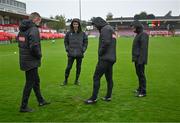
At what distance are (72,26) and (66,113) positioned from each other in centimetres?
404

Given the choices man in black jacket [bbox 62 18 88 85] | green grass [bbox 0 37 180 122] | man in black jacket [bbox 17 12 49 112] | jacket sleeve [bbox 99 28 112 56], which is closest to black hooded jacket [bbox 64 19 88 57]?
man in black jacket [bbox 62 18 88 85]

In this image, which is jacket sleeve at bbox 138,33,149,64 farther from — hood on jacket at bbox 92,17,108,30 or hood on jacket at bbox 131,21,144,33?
hood on jacket at bbox 92,17,108,30

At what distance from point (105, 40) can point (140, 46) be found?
54.3 inches

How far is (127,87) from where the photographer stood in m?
10.3

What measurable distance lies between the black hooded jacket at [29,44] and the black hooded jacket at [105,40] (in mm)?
1523

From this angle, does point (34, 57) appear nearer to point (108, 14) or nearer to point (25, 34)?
point (25, 34)

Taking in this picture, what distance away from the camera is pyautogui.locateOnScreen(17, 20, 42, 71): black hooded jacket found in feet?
23.2

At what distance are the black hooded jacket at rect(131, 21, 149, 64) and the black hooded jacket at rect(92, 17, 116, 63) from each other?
Result: 1006 mm

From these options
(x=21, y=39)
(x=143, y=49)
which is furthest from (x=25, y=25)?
(x=143, y=49)

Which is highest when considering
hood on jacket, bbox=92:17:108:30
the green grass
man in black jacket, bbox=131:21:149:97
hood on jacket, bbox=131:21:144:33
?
hood on jacket, bbox=92:17:108:30

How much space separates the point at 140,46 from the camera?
28.7ft

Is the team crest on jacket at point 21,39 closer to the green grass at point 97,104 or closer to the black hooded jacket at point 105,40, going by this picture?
the green grass at point 97,104

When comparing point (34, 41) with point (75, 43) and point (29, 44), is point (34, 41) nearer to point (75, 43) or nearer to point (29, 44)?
point (29, 44)

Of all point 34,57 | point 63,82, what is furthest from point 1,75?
point 34,57
